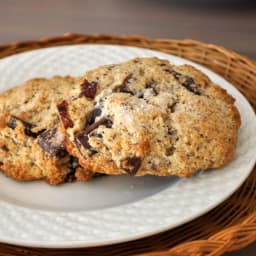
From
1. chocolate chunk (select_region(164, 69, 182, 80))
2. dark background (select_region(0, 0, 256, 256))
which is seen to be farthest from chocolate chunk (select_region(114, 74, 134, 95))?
dark background (select_region(0, 0, 256, 256))

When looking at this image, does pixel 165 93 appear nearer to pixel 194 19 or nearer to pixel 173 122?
pixel 173 122

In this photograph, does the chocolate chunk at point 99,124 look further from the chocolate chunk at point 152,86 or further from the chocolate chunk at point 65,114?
the chocolate chunk at point 152,86

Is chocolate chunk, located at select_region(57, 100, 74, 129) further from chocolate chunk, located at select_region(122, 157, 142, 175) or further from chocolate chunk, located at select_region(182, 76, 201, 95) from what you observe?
chocolate chunk, located at select_region(182, 76, 201, 95)

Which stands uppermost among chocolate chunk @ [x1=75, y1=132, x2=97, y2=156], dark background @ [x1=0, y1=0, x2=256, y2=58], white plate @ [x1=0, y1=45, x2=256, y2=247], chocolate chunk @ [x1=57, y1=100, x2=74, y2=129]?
dark background @ [x1=0, y1=0, x2=256, y2=58]

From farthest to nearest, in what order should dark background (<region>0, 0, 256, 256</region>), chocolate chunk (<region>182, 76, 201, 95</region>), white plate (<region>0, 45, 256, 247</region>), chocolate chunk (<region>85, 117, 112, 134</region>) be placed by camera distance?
dark background (<region>0, 0, 256, 256</region>) → chocolate chunk (<region>182, 76, 201, 95</region>) → chocolate chunk (<region>85, 117, 112, 134</region>) → white plate (<region>0, 45, 256, 247</region>)

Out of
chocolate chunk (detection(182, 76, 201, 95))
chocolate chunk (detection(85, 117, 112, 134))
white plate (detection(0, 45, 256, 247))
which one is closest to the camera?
white plate (detection(0, 45, 256, 247))

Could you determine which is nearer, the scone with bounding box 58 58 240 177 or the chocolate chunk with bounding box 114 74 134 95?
the scone with bounding box 58 58 240 177

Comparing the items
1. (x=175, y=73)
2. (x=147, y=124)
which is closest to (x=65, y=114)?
(x=147, y=124)
